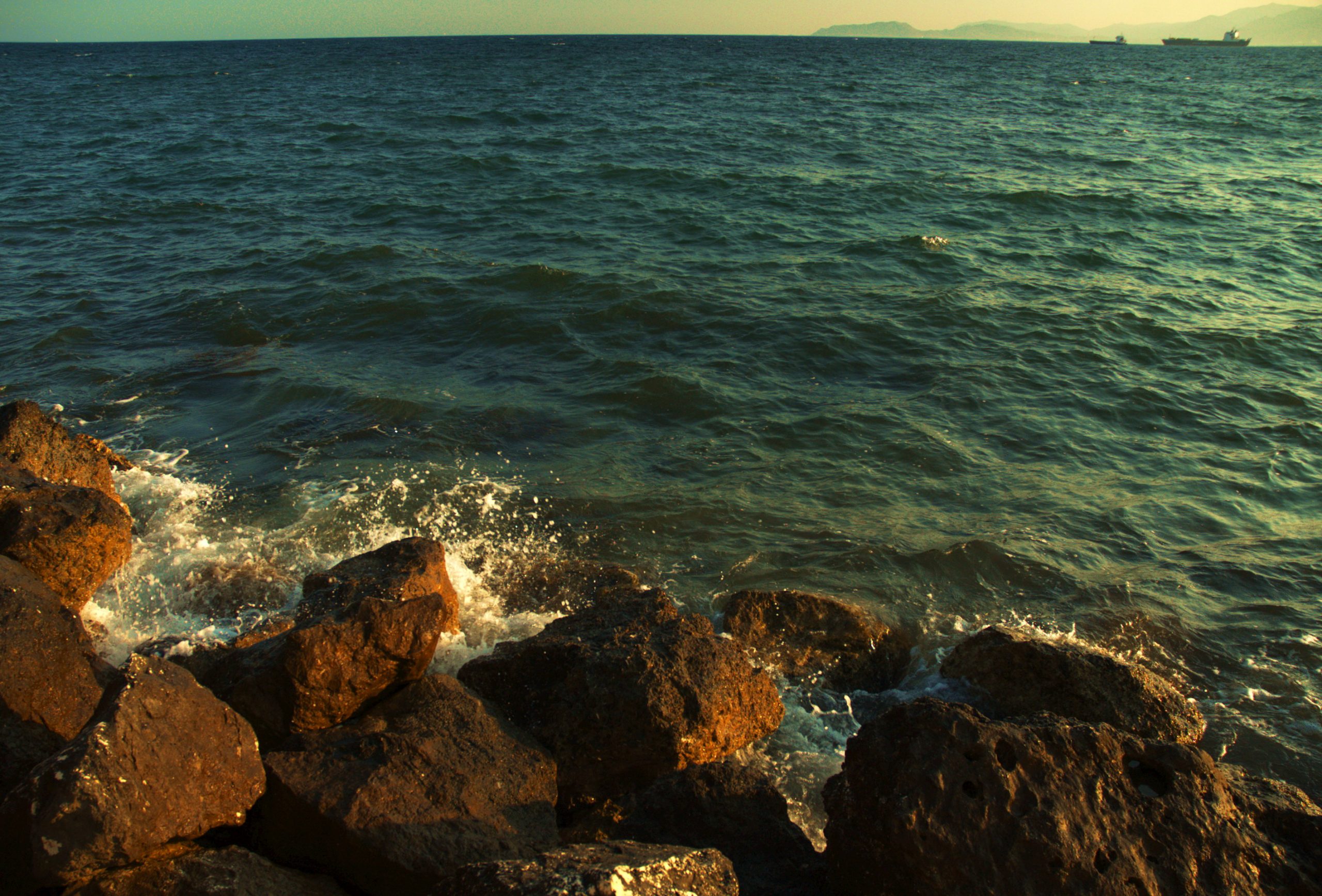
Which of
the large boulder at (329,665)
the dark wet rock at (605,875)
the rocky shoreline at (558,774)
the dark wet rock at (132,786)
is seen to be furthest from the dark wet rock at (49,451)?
the dark wet rock at (605,875)

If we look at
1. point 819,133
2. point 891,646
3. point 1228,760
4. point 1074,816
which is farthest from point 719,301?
point 819,133

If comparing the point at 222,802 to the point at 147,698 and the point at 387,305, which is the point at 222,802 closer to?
the point at 147,698

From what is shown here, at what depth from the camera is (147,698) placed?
3123 mm

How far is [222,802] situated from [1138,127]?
35.0m

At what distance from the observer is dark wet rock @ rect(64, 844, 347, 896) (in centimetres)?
286

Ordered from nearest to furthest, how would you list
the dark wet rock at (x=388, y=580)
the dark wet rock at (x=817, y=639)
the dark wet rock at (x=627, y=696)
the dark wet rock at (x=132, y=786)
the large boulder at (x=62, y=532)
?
the dark wet rock at (x=132, y=786)
the dark wet rock at (x=627, y=696)
the dark wet rock at (x=388, y=580)
the large boulder at (x=62, y=532)
the dark wet rock at (x=817, y=639)

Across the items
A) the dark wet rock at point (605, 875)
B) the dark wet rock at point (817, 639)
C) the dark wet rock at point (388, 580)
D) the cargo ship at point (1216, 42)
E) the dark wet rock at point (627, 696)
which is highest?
the cargo ship at point (1216, 42)

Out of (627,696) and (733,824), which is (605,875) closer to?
(733,824)

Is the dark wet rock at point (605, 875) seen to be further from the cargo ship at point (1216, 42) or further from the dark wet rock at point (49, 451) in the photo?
the cargo ship at point (1216, 42)

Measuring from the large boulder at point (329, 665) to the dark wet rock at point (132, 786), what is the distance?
18.9 inches

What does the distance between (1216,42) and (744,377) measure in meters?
144

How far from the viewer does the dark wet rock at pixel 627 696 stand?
400cm

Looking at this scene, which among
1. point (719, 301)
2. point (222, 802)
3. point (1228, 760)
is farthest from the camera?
point (719, 301)

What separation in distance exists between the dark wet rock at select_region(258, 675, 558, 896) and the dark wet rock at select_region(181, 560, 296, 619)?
2639 millimetres
